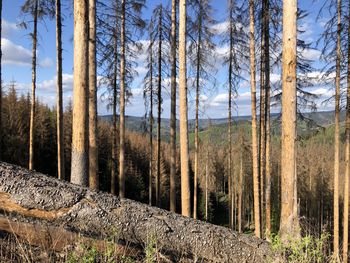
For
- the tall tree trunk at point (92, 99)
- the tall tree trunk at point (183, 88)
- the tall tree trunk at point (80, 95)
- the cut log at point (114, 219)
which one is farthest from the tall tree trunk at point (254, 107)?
the cut log at point (114, 219)

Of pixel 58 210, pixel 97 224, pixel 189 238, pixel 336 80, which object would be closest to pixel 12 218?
pixel 58 210

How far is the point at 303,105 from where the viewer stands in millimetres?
13438

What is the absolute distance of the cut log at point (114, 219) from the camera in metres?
4.16

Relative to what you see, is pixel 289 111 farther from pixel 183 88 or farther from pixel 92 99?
pixel 92 99

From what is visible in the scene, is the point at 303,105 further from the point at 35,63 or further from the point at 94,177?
the point at 35,63

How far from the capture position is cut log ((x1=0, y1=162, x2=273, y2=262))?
416cm

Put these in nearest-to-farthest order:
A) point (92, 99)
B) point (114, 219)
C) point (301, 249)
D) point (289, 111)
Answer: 1. point (301, 249)
2. point (114, 219)
3. point (289, 111)
4. point (92, 99)

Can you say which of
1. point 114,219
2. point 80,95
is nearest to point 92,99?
point 80,95

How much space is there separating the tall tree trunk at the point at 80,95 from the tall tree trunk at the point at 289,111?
12.6 feet

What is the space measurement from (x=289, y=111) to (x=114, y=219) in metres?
3.72

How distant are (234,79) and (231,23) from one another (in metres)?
2.64

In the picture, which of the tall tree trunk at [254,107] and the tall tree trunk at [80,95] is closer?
the tall tree trunk at [80,95]

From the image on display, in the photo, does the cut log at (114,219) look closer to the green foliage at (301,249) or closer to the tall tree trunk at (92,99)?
the green foliage at (301,249)

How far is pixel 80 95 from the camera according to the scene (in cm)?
672
